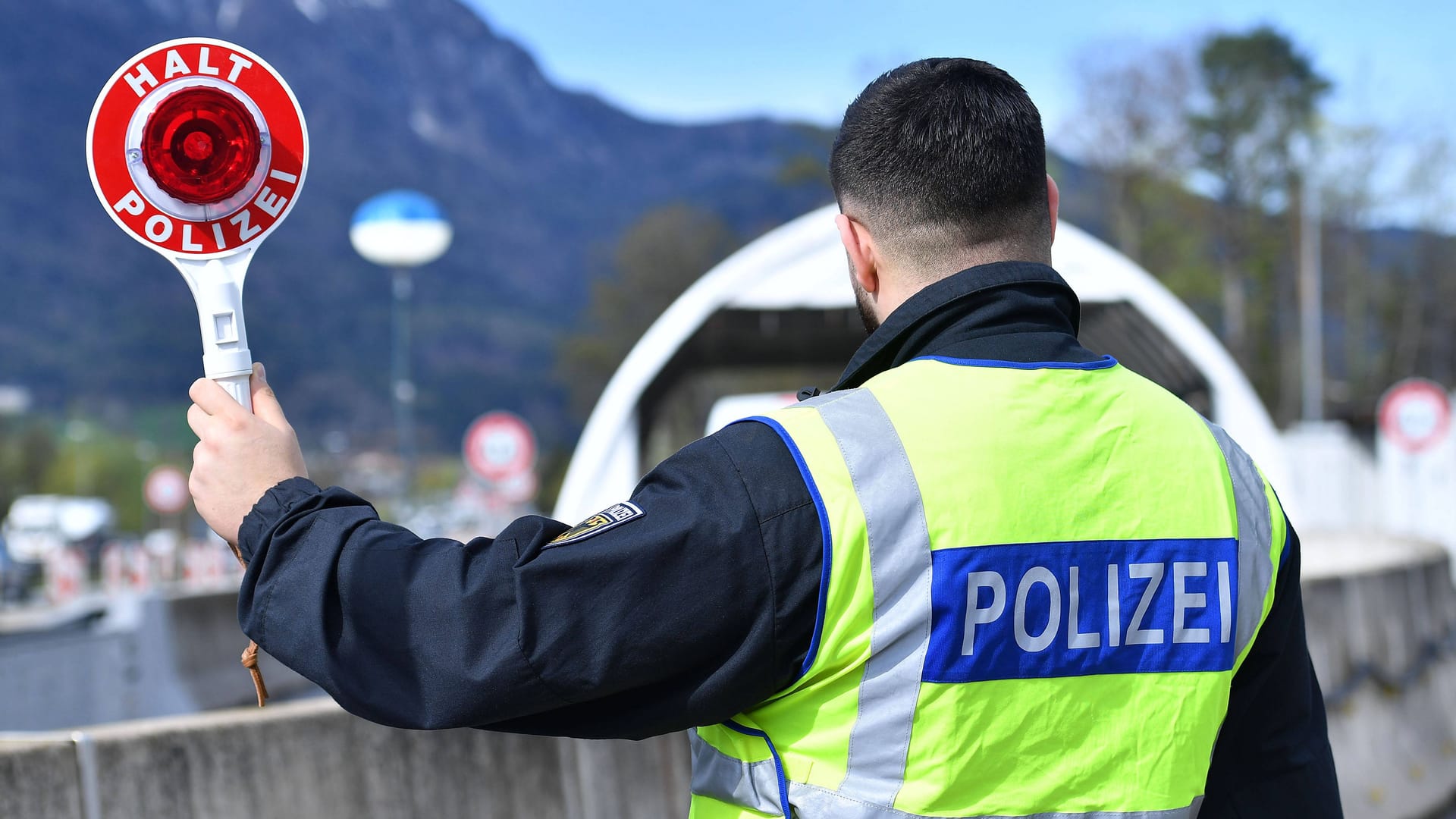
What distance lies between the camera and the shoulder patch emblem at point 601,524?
1.85m

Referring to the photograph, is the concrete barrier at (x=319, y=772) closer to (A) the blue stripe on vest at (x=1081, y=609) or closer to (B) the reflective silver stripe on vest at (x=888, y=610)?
(B) the reflective silver stripe on vest at (x=888, y=610)

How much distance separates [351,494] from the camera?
1.90 metres

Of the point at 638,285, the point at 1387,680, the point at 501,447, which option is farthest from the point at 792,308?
the point at 638,285

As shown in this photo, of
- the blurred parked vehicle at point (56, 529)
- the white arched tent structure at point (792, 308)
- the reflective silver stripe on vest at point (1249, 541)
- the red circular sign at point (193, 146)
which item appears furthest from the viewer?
the blurred parked vehicle at point (56, 529)

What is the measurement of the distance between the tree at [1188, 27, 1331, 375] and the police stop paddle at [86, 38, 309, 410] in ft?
224

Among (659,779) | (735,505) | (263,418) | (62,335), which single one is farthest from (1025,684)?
(62,335)

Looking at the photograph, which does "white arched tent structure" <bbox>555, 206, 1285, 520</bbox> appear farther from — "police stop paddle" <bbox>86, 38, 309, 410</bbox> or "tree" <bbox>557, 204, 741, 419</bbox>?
"tree" <bbox>557, 204, 741, 419</bbox>

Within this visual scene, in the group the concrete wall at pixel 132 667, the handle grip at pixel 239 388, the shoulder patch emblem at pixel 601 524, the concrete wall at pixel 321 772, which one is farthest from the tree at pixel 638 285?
the shoulder patch emblem at pixel 601 524

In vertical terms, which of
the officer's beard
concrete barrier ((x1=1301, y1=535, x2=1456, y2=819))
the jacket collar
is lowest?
concrete barrier ((x1=1301, y1=535, x2=1456, y2=819))

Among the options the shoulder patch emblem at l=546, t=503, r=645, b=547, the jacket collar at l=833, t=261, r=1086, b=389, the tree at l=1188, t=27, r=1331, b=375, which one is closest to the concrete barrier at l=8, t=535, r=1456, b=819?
the shoulder patch emblem at l=546, t=503, r=645, b=547

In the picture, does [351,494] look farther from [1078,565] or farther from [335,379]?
[335,379]

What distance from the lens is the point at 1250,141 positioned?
2635 inches

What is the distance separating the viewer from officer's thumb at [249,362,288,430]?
202 cm

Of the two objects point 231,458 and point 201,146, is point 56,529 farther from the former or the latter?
point 231,458
